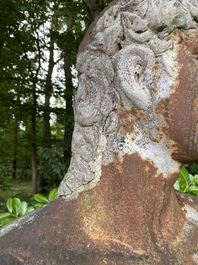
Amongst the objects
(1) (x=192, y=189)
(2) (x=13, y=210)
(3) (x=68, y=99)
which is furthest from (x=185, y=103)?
(3) (x=68, y=99)

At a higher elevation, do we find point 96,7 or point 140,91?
point 96,7

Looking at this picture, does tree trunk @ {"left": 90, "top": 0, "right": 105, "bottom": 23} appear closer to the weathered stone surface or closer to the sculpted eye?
the weathered stone surface

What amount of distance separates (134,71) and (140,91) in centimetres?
9

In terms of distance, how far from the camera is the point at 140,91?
165 centimetres

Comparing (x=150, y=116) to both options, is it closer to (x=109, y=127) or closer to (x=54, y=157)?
(x=109, y=127)

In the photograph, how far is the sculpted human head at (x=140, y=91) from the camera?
1644 millimetres

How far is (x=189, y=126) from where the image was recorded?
166 cm

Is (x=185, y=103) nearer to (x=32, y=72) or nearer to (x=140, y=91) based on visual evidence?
(x=140, y=91)

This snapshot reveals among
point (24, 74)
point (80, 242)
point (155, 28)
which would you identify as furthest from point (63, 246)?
point (24, 74)

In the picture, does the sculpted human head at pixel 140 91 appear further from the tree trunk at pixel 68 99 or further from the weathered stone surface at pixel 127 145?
the tree trunk at pixel 68 99

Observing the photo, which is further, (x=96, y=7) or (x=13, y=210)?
(x=96, y=7)

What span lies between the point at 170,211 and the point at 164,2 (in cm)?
98

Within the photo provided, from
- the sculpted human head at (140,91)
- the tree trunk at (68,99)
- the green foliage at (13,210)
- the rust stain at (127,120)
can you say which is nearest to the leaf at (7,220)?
the green foliage at (13,210)

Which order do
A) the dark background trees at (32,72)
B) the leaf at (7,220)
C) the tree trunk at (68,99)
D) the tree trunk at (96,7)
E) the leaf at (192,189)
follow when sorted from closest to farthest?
the leaf at (7,220) < the leaf at (192,189) < the tree trunk at (96,7) < the tree trunk at (68,99) < the dark background trees at (32,72)
